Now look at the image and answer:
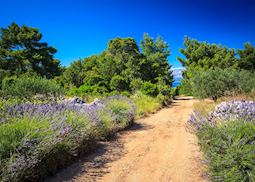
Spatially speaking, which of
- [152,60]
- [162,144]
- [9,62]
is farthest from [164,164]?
[9,62]

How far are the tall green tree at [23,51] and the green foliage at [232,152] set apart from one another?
28.0 metres

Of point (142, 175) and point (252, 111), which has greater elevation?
point (252, 111)

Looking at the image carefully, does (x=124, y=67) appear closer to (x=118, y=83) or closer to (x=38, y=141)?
(x=118, y=83)

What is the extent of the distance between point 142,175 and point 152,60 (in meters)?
25.7

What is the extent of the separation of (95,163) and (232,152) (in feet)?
9.04

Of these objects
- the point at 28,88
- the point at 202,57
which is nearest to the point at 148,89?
the point at 28,88

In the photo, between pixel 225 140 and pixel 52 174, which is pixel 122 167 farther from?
pixel 225 140

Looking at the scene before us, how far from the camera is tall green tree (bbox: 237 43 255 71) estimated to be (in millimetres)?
29438

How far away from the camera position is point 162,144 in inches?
225

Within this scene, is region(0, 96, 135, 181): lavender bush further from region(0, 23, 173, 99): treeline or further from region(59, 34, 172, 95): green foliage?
region(0, 23, 173, 99): treeline

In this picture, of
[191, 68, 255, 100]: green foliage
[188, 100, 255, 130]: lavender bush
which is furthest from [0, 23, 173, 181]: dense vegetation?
[191, 68, 255, 100]: green foliage

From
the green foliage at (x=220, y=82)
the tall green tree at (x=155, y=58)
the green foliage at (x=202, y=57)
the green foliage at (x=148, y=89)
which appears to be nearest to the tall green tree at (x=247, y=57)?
the green foliage at (x=202, y=57)

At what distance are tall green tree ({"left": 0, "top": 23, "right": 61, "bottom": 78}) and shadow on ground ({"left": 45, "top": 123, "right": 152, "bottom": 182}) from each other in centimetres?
2501

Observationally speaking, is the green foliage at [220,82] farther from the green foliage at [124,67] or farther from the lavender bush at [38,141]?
the lavender bush at [38,141]
